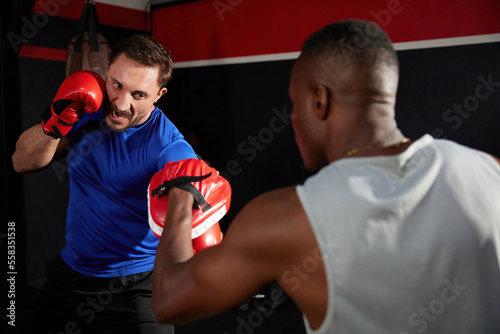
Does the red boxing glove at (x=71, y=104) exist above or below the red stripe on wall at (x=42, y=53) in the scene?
above

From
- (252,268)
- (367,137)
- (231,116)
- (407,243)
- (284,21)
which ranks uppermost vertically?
(284,21)

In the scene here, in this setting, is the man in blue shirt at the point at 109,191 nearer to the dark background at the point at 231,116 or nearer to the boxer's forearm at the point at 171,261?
the boxer's forearm at the point at 171,261

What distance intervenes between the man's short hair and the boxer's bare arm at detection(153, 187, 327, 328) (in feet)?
1.03

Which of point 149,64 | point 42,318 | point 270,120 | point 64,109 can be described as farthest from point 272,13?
point 42,318

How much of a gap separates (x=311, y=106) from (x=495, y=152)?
2.54 metres

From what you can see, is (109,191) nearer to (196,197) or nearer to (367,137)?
(196,197)

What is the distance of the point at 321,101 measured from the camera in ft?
3.07

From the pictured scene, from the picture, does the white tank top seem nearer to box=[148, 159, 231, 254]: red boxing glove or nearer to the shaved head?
the shaved head

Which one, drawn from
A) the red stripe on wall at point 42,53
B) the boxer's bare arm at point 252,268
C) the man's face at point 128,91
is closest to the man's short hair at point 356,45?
the boxer's bare arm at point 252,268

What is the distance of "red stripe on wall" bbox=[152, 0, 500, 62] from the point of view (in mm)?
3043

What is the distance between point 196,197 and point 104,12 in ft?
11.7

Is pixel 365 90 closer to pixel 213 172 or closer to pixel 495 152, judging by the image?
pixel 213 172

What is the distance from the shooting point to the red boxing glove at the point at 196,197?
1307mm

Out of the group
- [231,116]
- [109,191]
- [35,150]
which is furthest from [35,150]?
[231,116]
